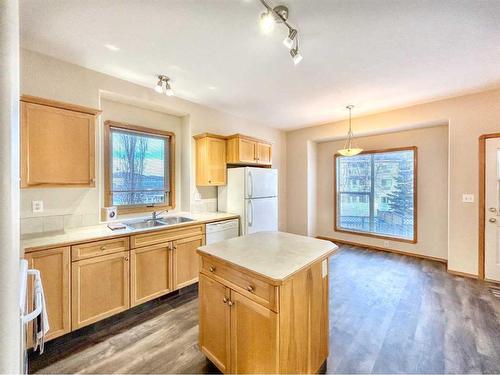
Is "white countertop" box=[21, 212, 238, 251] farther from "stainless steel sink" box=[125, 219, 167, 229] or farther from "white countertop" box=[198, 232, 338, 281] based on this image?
"white countertop" box=[198, 232, 338, 281]

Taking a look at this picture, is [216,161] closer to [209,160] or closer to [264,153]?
[209,160]

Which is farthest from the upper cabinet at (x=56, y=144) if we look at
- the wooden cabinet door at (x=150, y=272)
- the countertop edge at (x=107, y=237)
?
the wooden cabinet door at (x=150, y=272)

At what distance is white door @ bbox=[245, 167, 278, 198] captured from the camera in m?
3.47

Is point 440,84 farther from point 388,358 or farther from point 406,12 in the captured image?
point 388,358

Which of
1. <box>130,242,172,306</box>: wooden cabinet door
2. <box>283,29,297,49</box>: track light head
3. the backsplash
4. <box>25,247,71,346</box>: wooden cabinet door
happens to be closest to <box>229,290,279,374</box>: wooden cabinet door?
<box>130,242,172,306</box>: wooden cabinet door

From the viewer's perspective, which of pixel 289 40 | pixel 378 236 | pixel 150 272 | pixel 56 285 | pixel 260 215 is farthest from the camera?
pixel 378 236

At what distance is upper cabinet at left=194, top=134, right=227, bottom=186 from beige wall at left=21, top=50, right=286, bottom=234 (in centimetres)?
11

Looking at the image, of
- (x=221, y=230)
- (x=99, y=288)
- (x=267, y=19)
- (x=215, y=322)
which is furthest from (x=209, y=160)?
(x=215, y=322)

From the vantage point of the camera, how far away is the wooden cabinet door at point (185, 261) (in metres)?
2.65

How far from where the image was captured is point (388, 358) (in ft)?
5.81

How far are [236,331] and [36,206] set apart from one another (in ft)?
7.61

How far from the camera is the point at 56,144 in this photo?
208cm

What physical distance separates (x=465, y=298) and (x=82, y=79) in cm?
512

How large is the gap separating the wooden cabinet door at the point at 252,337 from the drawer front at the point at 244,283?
37 mm
